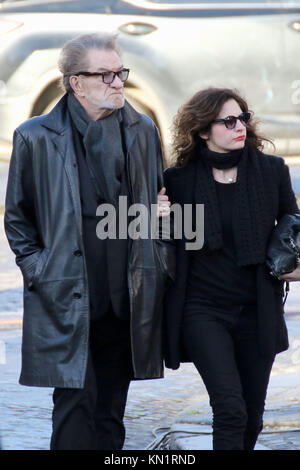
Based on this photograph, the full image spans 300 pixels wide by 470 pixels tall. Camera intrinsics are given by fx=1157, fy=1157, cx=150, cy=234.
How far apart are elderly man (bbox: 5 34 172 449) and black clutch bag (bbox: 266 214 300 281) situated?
428 mm

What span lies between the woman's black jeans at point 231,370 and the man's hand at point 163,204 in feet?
1.37

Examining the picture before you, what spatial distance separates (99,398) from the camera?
15.6ft

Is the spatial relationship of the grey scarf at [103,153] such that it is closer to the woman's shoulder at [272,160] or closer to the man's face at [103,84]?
the man's face at [103,84]

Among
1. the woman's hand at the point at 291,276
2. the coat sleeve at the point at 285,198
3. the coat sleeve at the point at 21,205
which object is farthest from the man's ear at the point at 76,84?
the woman's hand at the point at 291,276

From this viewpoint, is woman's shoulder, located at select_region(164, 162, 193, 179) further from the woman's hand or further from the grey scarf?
the woman's hand

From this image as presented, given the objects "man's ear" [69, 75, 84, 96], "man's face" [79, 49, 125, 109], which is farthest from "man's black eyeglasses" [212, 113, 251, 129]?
"man's ear" [69, 75, 84, 96]

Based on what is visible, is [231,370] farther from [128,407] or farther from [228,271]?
[128,407]

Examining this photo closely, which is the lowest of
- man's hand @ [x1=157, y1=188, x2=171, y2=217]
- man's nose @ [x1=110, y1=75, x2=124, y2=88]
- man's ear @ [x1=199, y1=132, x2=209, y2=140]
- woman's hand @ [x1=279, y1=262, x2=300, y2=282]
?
woman's hand @ [x1=279, y1=262, x2=300, y2=282]

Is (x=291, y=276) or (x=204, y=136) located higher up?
(x=204, y=136)

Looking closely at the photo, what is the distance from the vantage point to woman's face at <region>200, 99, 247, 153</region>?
4680 millimetres

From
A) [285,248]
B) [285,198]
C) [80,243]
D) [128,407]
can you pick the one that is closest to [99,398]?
[80,243]

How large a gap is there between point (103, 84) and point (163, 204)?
1.73 ft

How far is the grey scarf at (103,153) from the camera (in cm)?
445
